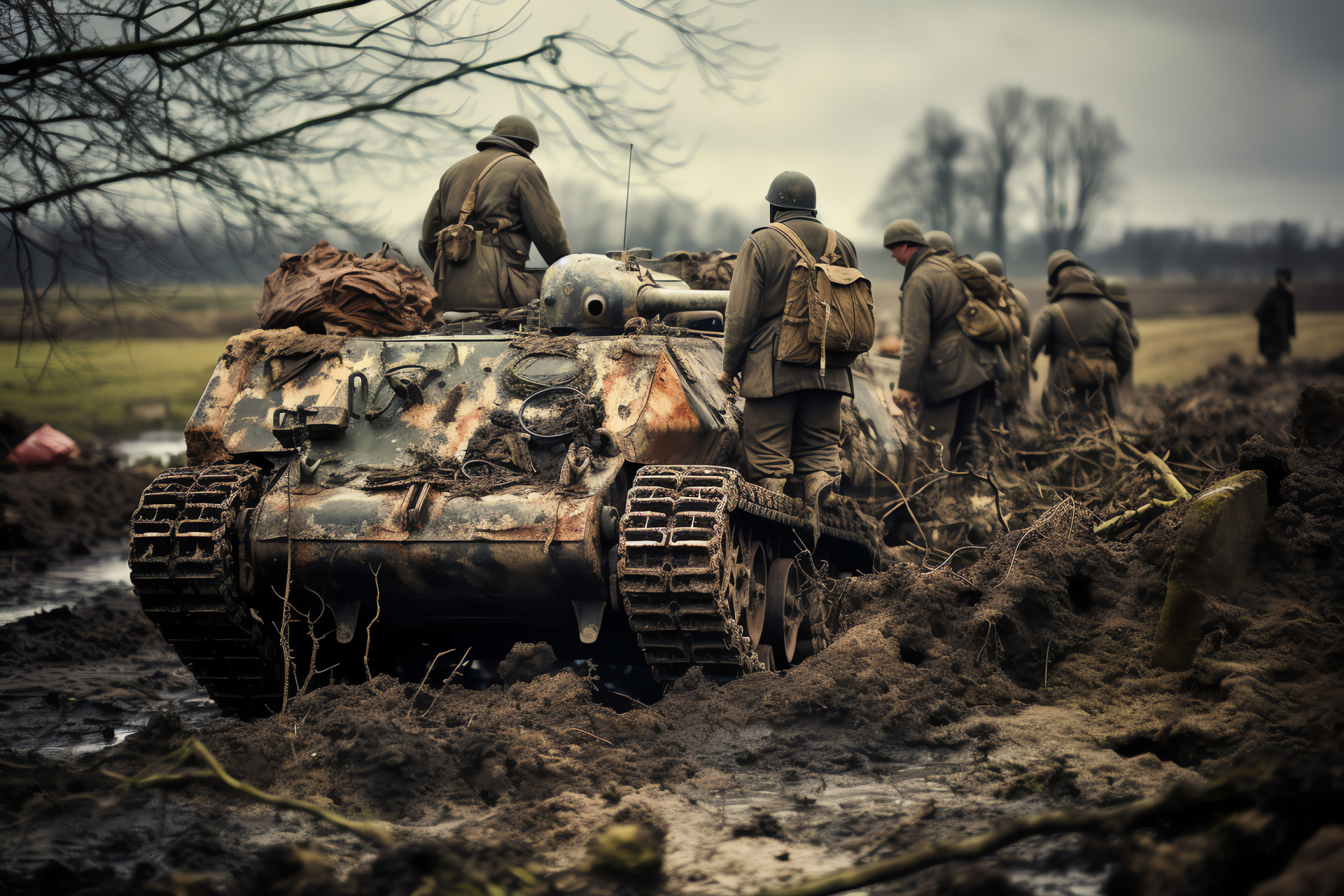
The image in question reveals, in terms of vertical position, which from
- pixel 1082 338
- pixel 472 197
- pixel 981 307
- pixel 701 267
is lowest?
pixel 1082 338

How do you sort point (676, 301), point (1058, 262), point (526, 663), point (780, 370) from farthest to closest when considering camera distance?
point (1058, 262) → point (676, 301) → point (780, 370) → point (526, 663)

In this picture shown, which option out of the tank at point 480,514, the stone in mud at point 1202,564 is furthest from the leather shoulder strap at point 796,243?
the stone in mud at point 1202,564

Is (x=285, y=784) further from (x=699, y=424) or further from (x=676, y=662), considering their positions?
(x=699, y=424)

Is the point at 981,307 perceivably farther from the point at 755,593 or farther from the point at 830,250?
the point at 755,593

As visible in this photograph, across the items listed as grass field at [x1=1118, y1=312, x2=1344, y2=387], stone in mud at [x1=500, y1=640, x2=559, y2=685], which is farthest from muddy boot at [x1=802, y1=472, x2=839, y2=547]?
grass field at [x1=1118, y1=312, x2=1344, y2=387]

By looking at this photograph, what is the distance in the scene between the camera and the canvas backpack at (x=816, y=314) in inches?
263

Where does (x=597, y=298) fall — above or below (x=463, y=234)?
below

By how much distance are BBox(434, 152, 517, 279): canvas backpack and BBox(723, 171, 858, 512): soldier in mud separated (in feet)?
6.23

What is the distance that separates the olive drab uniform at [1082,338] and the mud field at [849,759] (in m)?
5.83

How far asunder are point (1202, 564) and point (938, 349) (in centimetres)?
509

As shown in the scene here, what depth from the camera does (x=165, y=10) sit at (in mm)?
5129

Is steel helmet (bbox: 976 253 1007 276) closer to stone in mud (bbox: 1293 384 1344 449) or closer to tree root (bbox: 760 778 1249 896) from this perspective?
stone in mud (bbox: 1293 384 1344 449)

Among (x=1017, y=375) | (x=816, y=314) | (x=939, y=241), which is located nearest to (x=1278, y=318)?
(x=1017, y=375)

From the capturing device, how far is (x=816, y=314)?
6672 millimetres
